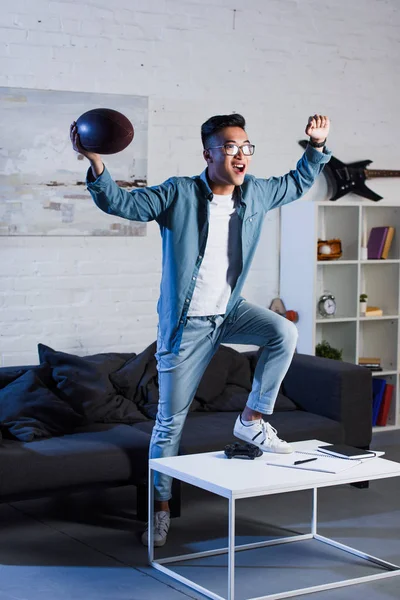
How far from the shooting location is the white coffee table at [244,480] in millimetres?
3398

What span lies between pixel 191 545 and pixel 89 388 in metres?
1.12

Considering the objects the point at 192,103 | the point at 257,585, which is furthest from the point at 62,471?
the point at 192,103

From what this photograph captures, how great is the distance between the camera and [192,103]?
232 inches

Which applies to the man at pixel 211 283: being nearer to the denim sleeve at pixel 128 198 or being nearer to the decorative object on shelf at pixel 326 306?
the denim sleeve at pixel 128 198

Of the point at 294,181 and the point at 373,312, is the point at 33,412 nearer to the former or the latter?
the point at 294,181

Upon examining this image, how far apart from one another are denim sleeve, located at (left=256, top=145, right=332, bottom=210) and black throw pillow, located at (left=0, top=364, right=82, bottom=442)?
54.3 inches

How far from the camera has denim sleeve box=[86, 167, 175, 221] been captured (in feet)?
12.0

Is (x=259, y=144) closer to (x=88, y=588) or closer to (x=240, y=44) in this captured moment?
(x=240, y=44)

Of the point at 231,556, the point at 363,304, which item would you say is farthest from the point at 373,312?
the point at 231,556

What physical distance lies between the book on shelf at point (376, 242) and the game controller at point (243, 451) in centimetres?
290

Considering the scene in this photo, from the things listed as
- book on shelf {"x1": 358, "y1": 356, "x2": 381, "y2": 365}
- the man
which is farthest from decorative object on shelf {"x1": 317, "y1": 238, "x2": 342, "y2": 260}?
the man

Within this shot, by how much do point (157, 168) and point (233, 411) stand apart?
1.56 meters

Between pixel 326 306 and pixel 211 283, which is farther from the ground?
pixel 211 283

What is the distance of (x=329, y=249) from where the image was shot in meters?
6.26
